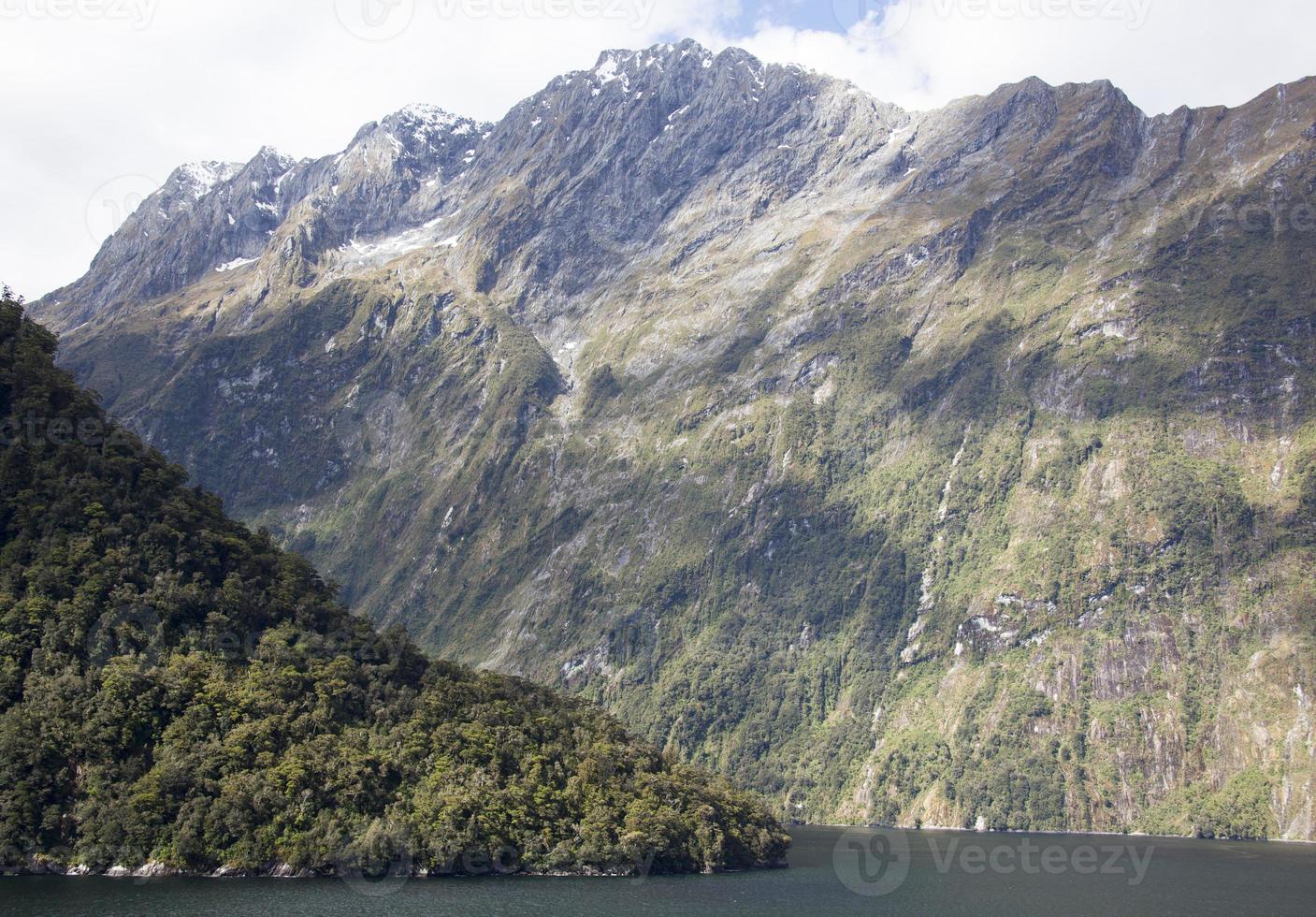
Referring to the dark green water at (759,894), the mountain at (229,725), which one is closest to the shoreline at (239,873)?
the mountain at (229,725)

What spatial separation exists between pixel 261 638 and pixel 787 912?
247ft

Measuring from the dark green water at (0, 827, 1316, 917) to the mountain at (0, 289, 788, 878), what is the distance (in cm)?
488

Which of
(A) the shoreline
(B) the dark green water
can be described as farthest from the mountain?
(B) the dark green water

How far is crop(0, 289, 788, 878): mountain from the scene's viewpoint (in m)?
133

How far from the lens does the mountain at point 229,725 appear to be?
133 m

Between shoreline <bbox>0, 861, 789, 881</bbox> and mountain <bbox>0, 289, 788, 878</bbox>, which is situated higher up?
mountain <bbox>0, 289, 788, 878</bbox>

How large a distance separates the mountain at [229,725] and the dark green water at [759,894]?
4880mm

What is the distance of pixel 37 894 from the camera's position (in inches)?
4550

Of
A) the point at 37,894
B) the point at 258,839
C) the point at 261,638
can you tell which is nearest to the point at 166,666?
the point at 261,638

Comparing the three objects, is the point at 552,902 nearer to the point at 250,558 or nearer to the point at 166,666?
the point at 166,666

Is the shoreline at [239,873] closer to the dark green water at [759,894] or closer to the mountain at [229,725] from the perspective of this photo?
the mountain at [229,725]

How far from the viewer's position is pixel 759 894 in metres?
152

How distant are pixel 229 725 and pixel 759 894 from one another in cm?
6660

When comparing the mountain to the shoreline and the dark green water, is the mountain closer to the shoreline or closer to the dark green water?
the shoreline
